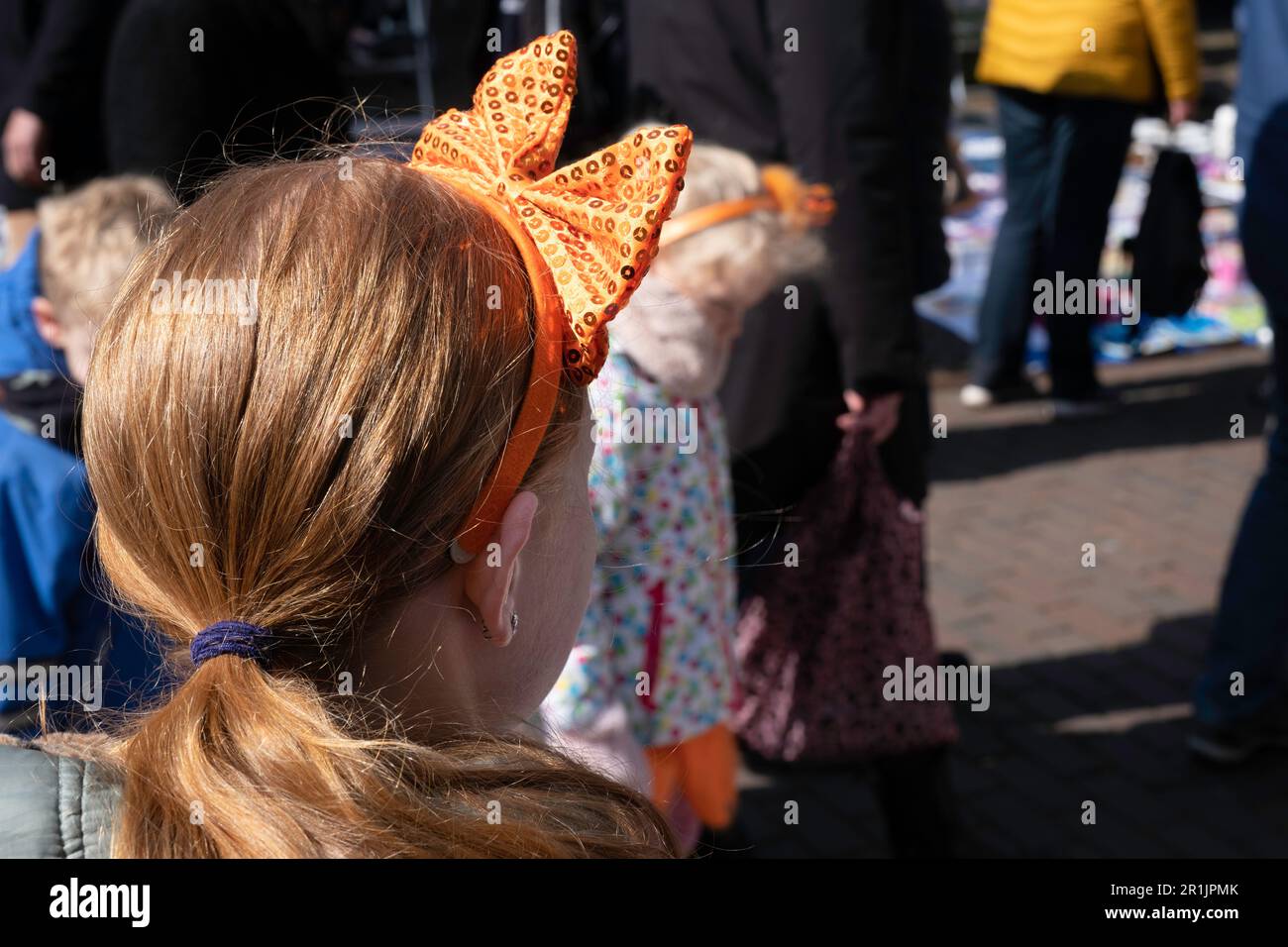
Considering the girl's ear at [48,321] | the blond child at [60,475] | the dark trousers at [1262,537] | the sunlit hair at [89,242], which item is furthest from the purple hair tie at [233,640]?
the dark trousers at [1262,537]

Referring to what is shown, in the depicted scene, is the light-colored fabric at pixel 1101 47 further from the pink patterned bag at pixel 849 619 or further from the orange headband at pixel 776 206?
the pink patterned bag at pixel 849 619

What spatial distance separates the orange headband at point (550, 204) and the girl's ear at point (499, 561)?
0.01 meters

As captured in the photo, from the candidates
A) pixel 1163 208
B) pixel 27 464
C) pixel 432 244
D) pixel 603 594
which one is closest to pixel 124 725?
pixel 432 244

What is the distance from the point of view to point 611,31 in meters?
3.77

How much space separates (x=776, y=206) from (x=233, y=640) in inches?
66.7

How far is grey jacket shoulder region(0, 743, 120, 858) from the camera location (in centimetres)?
83

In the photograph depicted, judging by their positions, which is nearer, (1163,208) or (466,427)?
(466,427)

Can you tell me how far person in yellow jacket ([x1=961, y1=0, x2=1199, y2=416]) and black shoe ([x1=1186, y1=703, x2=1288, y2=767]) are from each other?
2.61m

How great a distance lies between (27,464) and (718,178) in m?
1.36

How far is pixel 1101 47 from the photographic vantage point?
5238 mm

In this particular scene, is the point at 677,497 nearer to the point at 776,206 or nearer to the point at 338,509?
the point at 776,206

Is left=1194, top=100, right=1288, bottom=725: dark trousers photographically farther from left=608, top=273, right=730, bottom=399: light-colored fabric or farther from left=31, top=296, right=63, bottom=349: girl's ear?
left=31, top=296, right=63, bottom=349: girl's ear

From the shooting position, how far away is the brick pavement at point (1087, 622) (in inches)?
124
